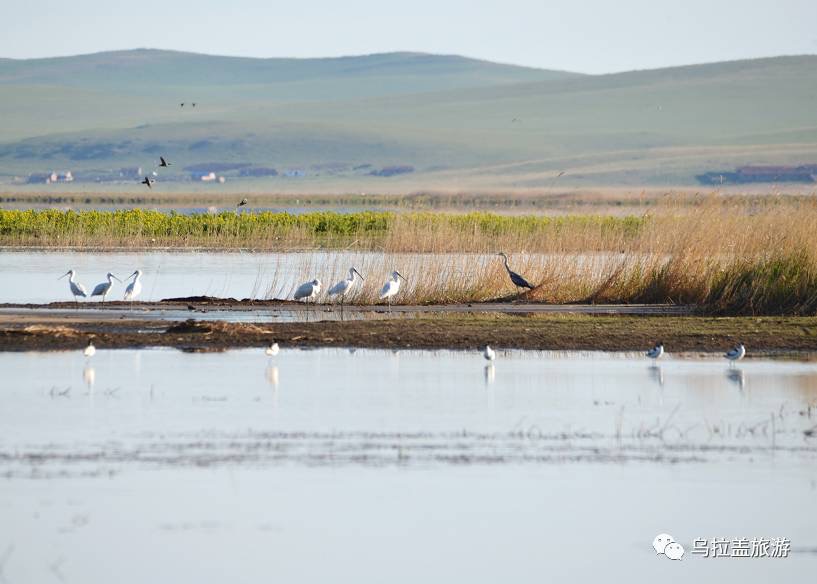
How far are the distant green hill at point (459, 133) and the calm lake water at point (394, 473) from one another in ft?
360

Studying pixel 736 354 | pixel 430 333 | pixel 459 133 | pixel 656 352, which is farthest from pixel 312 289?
pixel 459 133

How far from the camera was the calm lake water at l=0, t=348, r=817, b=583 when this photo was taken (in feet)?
30.0

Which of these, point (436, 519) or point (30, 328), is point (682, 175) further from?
point (436, 519)

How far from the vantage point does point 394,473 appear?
11.1m

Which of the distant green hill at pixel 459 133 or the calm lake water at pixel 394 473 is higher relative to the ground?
the distant green hill at pixel 459 133

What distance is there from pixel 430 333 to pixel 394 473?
8731 mm

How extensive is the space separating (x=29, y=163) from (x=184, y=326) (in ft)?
454

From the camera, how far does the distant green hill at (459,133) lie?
451 ft

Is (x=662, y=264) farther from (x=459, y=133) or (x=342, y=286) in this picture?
(x=459, y=133)

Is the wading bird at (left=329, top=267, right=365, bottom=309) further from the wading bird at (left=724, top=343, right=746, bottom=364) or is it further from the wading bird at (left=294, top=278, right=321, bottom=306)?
the wading bird at (left=724, top=343, right=746, bottom=364)

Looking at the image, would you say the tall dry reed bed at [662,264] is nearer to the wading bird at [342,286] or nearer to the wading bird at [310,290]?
the wading bird at [342,286]

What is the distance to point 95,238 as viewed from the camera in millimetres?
43438

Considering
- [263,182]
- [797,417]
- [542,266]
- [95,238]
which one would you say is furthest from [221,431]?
[263,182]

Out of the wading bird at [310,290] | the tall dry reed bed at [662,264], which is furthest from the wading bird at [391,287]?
the wading bird at [310,290]
